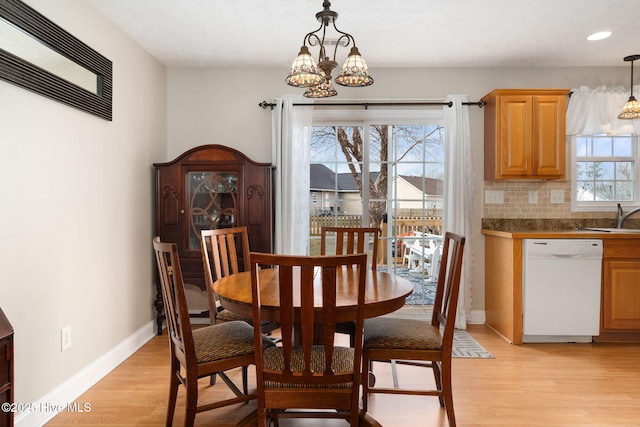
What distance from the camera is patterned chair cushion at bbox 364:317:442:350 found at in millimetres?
2090

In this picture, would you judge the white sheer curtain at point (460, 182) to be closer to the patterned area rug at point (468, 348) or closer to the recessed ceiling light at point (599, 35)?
the patterned area rug at point (468, 348)

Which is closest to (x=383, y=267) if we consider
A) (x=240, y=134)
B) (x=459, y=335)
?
(x=459, y=335)

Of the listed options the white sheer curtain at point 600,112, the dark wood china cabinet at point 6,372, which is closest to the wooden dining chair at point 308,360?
the dark wood china cabinet at point 6,372

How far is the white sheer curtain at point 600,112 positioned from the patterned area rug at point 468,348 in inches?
82.8

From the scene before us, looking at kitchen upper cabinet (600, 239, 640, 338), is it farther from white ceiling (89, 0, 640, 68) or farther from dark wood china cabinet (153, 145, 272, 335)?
dark wood china cabinet (153, 145, 272, 335)

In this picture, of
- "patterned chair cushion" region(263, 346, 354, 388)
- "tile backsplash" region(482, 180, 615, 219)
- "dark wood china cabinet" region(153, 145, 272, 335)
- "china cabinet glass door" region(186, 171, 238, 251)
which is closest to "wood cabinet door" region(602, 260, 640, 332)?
"tile backsplash" region(482, 180, 615, 219)

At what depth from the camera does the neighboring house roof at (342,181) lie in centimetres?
412

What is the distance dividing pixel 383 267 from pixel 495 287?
1003 millimetres

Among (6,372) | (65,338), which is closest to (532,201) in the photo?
(65,338)

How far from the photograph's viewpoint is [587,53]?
367cm

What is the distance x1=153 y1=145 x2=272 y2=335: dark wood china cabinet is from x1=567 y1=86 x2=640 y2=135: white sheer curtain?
284 centimetres

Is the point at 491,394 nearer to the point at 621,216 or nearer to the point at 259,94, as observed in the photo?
the point at 621,216

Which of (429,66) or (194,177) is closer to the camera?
(194,177)

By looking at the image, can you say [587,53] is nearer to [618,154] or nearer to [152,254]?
[618,154]
